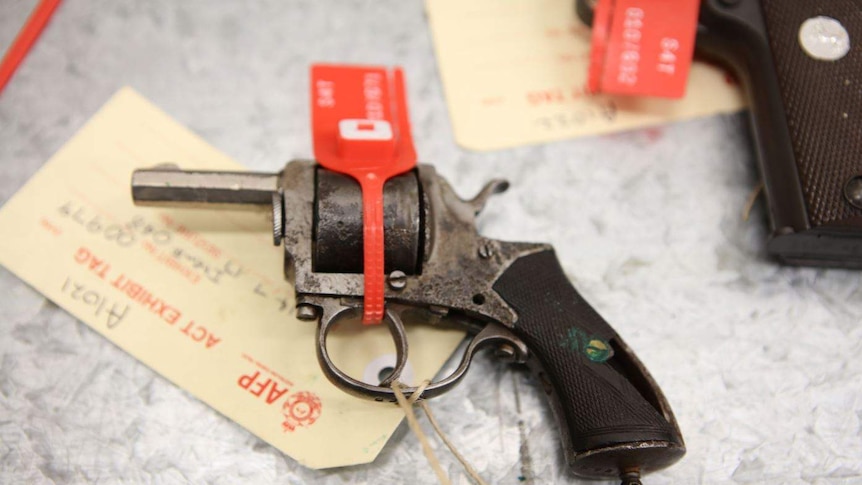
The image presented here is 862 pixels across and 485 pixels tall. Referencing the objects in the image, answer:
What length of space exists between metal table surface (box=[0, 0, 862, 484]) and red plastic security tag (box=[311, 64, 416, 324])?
3.9 inches

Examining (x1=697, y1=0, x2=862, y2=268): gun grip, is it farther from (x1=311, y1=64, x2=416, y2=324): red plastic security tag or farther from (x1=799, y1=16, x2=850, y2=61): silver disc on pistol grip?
(x1=311, y1=64, x2=416, y2=324): red plastic security tag

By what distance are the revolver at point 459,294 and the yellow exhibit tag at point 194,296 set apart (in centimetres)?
9

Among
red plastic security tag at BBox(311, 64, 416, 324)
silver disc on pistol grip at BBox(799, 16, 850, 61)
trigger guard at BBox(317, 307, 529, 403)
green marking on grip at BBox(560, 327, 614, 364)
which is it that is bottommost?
trigger guard at BBox(317, 307, 529, 403)

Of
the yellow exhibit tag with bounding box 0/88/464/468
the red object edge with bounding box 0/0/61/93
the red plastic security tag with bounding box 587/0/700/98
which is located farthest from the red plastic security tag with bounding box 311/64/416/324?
the red object edge with bounding box 0/0/61/93

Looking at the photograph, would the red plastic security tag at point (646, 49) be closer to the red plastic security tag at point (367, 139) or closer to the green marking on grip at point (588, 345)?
the red plastic security tag at point (367, 139)

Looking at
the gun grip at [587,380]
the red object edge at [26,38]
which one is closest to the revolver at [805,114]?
the gun grip at [587,380]

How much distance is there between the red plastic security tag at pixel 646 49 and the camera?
1.07 m

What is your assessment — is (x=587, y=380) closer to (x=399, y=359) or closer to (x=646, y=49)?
(x=399, y=359)

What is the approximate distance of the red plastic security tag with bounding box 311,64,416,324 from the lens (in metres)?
0.83

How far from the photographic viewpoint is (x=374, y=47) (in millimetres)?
1163

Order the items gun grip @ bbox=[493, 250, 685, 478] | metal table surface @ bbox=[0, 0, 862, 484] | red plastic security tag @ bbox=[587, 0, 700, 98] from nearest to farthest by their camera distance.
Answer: gun grip @ bbox=[493, 250, 685, 478], metal table surface @ bbox=[0, 0, 862, 484], red plastic security tag @ bbox=[587, 0, 700, 98]

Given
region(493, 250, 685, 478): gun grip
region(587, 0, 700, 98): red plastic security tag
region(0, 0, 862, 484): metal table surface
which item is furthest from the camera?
region(587, 0, 700, 98): red plastic security tag

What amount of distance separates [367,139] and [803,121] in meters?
0.55

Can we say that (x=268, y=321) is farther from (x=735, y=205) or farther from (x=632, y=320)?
(x=735, y=205)
